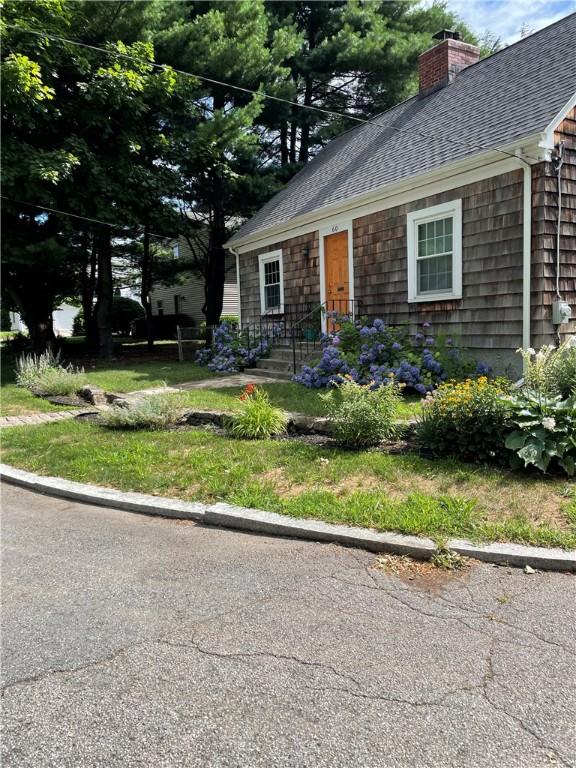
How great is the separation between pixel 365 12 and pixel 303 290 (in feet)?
41.3

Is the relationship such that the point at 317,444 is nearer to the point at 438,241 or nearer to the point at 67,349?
the point at 438,241

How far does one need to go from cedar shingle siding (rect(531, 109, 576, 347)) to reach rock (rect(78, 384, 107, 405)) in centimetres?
670

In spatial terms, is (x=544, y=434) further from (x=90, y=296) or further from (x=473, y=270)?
(x=90, y=296)

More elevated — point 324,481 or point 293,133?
point 293,133

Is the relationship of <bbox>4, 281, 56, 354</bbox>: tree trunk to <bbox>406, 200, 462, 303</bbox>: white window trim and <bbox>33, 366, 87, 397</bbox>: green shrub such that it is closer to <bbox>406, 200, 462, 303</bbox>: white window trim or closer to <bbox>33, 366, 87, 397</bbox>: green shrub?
<bbox>33, 366, 87, 397</bbox>: green shrub

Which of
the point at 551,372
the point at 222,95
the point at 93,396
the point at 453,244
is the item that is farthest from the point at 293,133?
the point at 551,372

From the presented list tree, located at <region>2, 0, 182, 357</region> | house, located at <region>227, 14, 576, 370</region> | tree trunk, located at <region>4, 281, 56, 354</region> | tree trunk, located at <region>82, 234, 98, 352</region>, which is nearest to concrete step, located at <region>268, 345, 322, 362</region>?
house, located at <region>227, 14, 576, 370</region>

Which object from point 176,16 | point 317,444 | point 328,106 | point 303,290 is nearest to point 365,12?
point 328,106

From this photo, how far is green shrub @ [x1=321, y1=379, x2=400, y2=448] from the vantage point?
16.7 feet

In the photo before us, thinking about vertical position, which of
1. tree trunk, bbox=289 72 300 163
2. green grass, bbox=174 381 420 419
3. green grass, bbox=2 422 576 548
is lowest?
green grass, bbox=2 422 576 548

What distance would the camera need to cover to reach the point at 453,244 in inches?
335

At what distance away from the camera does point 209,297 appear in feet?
66.0

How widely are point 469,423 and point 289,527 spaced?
196cm

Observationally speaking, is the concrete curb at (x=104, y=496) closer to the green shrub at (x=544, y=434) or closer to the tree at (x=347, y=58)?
the green shrub at (x=544, y=434)
